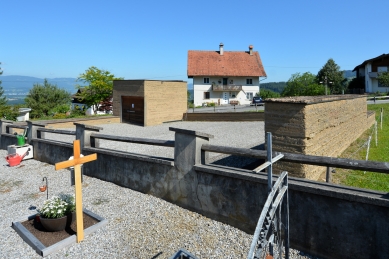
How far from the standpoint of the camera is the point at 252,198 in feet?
17.3

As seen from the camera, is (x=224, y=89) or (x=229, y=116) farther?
(x=224, y=89)

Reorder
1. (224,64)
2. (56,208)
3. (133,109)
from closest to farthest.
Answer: (56,208) → (133,109) → (224,64)

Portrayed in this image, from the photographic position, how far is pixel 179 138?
6.28m

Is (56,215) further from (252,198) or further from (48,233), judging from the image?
(252,198)

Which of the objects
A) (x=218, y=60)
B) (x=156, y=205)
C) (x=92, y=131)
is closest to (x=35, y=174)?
(x=92, y=131)

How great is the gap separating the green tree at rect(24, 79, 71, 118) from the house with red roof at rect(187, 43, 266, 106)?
74.7ft

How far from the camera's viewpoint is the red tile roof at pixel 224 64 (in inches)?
1977

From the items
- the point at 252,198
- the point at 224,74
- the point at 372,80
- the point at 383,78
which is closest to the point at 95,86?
the point at 224,74

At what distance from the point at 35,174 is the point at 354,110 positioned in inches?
471

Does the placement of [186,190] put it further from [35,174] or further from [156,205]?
[35,174]

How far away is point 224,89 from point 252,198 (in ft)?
153

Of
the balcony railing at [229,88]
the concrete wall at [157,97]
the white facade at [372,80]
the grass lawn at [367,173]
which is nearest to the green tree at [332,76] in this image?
the white facade at [372,80]

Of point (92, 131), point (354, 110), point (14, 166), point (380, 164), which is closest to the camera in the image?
point (380, 164)

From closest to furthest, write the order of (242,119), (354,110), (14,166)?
1. (14,166)
2. (354,110)
3. (242,119)
